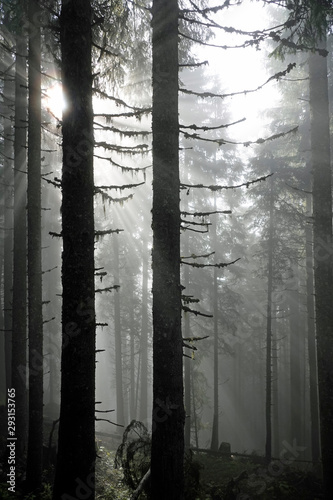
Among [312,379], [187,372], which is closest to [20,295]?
[187,372]

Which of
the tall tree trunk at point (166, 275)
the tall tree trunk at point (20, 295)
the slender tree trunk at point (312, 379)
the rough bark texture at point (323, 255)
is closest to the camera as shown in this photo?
the tall tree trunk at point (166, 275)

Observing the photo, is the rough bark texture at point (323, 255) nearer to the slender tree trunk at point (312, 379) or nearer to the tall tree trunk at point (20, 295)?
the slender tree trunk at point (312, 379)

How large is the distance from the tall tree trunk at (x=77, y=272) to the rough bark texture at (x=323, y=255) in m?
6.35

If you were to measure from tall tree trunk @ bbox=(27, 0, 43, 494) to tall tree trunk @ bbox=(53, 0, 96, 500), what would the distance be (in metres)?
4.24

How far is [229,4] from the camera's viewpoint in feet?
20.4

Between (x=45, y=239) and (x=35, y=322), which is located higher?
(x=45, y=239)

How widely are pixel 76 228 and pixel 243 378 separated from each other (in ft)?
141

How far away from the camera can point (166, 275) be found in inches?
231

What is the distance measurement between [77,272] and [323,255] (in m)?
6.69

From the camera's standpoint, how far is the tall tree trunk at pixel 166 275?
5527 millimetres

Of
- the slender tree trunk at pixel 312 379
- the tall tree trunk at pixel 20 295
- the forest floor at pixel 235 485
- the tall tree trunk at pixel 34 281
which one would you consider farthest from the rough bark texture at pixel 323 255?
the tall tree trunk at pixel 20 295

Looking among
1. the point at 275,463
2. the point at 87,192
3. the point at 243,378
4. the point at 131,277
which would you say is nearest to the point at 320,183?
the point at 87,192

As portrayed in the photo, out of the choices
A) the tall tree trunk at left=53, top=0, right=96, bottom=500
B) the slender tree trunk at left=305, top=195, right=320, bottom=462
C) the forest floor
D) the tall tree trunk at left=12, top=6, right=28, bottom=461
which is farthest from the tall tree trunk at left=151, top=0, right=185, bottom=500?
the slender tree trunk at left=305, top=195, right=320, bottom=462

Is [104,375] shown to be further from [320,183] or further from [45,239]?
[320,183]
